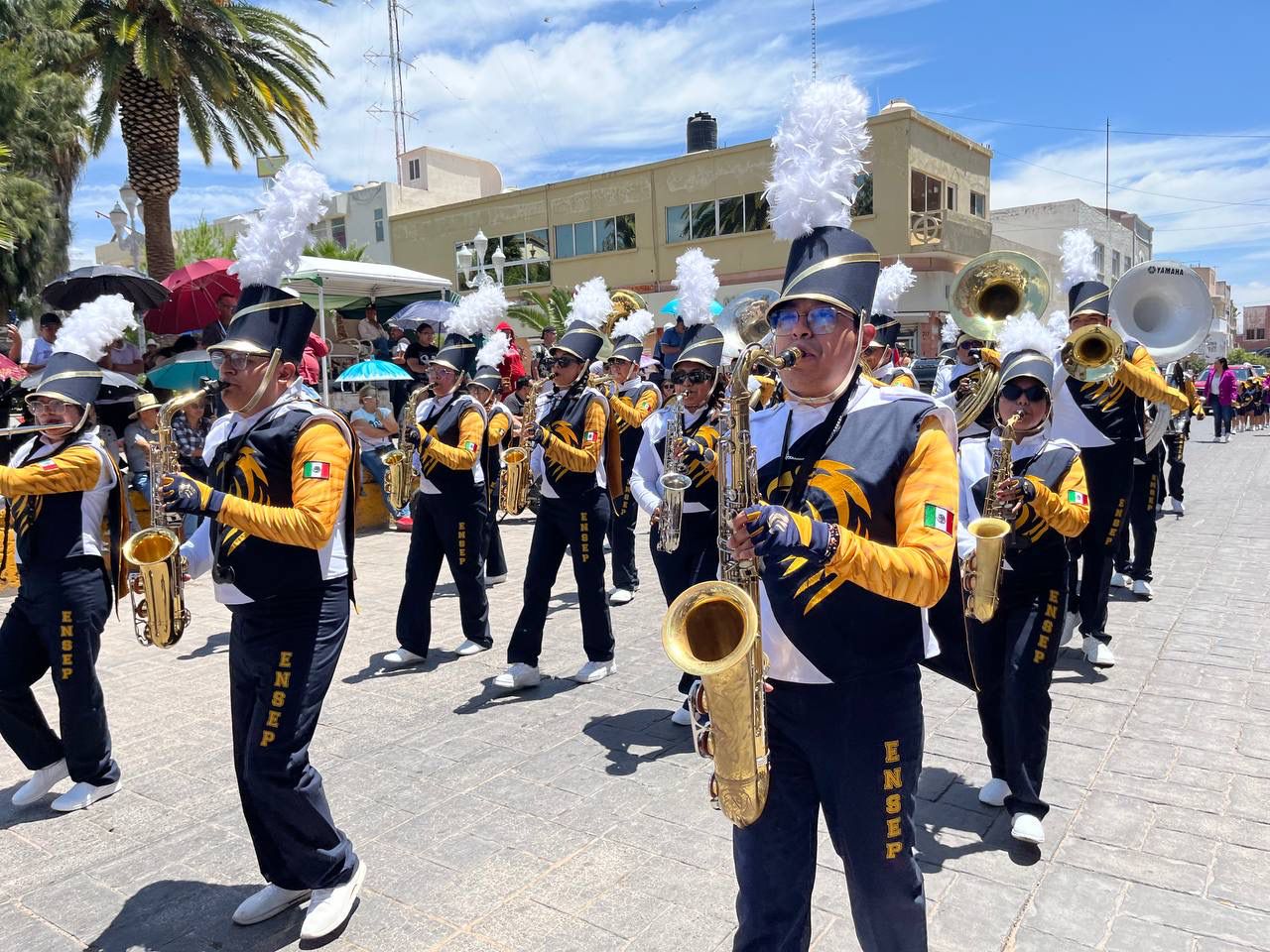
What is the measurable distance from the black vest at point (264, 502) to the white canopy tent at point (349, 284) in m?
10.0

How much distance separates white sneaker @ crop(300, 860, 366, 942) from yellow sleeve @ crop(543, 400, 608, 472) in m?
3.12

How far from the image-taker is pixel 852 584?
2377 millimetres

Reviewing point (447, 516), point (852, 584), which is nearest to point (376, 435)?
point (447, 516)

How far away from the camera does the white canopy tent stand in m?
13.9

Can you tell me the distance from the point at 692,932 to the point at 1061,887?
1.50 metres

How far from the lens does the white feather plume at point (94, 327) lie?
4742mm

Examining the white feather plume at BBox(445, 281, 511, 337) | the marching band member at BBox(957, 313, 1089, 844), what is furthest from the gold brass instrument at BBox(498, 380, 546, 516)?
the marching band member at BBox(957, 313, 1089, 844)

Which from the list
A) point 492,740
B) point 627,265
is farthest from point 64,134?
point 492,740

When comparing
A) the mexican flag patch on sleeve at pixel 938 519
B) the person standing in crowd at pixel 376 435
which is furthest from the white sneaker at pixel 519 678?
the person standing in crowd at pixel 376 435

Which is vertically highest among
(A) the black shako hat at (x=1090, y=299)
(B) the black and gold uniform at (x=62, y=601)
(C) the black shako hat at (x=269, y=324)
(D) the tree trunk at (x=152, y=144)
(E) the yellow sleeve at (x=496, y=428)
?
(D) the tree trunk at (x=152, y=144)

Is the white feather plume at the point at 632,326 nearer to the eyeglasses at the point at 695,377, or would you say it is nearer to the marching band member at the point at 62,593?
the eyeglasses at the point at 695,377

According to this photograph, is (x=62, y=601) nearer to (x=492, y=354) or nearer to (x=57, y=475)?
(x=57, y=475)

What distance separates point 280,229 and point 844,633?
3.00m

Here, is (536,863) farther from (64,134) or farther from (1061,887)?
(64,134)
